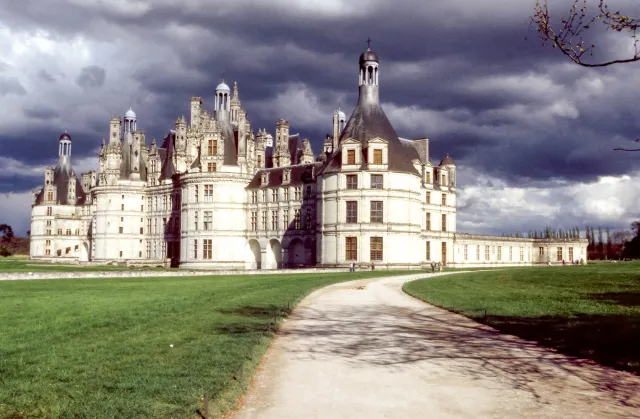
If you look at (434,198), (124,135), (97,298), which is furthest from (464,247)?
(97,298)

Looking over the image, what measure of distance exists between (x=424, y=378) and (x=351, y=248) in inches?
1836

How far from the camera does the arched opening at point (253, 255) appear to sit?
71.9 m

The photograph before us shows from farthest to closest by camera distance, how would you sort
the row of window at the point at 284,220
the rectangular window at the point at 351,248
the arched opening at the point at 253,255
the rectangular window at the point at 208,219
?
1. the arched opening at the point at 253,255
2. the rectangular window at the point at 208,219
3. the row of window at the point at 284,220
4. the rectangular window at the point at 351,248

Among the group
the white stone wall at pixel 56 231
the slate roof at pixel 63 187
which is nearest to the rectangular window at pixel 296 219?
the white stone wall at pixel 56 231


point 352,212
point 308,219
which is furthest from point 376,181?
point 308,219

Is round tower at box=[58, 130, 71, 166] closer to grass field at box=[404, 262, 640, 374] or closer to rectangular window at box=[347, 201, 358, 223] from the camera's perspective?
rectangular window at box=[347, 201, 358, 223]

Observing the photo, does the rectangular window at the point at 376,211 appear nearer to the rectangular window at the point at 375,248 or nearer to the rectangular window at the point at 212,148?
the rectangular window at the point at 375,248

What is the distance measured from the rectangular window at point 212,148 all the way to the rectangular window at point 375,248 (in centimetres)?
2318

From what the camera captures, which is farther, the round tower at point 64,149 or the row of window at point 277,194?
the round tower at point 64,149

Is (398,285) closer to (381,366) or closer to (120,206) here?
(381,366)

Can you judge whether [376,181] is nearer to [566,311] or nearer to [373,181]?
[373,181]

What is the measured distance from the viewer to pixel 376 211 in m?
57.0

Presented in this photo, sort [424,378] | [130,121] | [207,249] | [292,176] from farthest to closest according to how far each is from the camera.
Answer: [130,121]
[207,249]
[292,176]
[424,378]

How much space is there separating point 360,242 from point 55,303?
37.0 m
